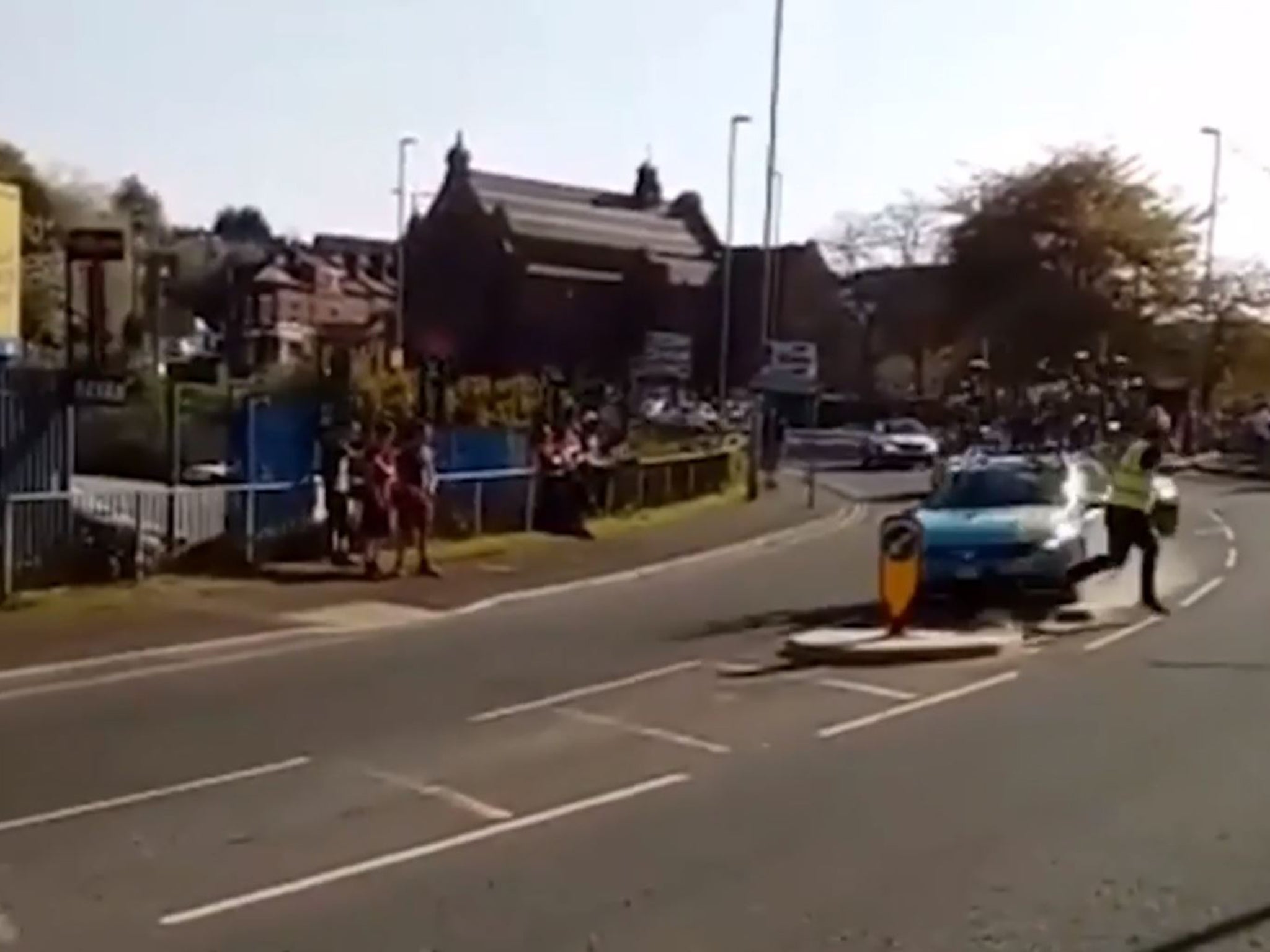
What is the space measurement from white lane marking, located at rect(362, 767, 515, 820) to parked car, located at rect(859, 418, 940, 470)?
45.1 m

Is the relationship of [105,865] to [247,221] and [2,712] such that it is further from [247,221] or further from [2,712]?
[247,221]

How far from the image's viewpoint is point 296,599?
21.1 meters

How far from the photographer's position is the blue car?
20.6m

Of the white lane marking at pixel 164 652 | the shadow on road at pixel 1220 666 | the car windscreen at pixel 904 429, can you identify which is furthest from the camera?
the car windscreen at pixel 904 429

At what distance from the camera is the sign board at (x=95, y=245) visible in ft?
76.0

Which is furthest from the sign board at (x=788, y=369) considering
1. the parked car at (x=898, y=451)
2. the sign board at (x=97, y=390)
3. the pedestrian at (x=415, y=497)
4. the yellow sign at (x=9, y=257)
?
the sign board at (x=97, y=390)

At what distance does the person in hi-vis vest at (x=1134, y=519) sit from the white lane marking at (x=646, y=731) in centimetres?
791

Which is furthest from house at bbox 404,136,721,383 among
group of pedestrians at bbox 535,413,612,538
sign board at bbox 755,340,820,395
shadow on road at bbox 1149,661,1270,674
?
shadow on road at bbox 1149,661,1270,674

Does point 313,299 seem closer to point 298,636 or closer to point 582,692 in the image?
point 298,636

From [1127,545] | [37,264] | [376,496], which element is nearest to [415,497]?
[376,496]

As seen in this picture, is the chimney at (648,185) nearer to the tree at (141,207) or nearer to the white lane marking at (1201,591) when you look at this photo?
the tree at (141,207)

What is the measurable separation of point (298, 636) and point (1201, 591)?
33.6 ft

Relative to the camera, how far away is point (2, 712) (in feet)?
48.2

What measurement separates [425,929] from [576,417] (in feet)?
80.6
